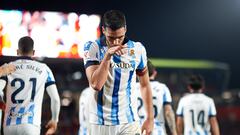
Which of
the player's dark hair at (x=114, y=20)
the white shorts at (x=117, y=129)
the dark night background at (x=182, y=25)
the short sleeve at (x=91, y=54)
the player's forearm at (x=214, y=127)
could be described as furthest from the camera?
the dark night background at (x=182, y=25)

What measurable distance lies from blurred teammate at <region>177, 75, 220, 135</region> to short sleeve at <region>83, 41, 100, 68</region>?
4.41 meters

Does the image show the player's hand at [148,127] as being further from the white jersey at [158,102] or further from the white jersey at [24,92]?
the white jersey at [158,102]

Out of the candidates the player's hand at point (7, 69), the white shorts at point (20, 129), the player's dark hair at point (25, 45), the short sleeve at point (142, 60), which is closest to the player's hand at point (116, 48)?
the short sleeve at point (142, 60)

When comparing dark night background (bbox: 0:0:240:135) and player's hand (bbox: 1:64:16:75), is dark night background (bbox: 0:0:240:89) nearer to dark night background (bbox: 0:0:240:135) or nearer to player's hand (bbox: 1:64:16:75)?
dark night background (bbox: 0:0:240:135)

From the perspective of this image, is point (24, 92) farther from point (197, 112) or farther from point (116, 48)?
point (197, 112)

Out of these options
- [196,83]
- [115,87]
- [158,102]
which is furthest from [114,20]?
[196,83]

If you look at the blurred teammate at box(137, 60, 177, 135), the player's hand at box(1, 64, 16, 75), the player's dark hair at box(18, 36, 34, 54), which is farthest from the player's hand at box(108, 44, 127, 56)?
the blurred teammate at box(137, 60, 177, 135)

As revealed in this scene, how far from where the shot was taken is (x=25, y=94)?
7.44 meters

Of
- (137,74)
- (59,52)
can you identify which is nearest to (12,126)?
(137,74)

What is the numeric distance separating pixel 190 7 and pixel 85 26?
10.5 m

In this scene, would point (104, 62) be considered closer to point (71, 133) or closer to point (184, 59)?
point (71, 133)

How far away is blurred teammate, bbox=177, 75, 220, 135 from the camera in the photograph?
33.9ft

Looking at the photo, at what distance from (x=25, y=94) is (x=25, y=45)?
23.0 inches

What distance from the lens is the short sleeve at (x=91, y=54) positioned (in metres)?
6.11
